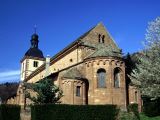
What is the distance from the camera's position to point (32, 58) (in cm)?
7238

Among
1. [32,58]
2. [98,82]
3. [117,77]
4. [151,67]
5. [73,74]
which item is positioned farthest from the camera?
[32,58]

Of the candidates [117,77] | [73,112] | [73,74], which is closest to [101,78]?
[117,77]

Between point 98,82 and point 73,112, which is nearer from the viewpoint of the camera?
point 73,112

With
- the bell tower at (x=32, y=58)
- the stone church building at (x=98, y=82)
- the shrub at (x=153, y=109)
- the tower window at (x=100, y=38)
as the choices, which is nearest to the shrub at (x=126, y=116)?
the shrub at (x=153, y=109)

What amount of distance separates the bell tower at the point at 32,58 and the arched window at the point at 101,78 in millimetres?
39743

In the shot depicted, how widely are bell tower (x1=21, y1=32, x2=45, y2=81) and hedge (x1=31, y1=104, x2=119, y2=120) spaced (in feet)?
150

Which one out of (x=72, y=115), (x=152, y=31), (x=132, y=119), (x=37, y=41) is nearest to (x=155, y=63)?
(x=152, y=31)

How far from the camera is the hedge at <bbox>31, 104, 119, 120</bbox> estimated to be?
26172 mm

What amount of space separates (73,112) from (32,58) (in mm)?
47059

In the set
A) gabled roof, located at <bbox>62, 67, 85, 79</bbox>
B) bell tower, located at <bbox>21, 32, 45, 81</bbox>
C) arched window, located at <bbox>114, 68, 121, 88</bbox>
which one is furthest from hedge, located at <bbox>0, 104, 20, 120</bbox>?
bell tower, located at <bbox>21, 32, 45, 81</bbox>

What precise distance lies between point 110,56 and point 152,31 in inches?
381

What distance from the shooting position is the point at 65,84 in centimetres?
3506

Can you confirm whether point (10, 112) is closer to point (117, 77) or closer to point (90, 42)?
point (117, 77)

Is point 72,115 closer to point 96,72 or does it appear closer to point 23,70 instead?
point 96,72
